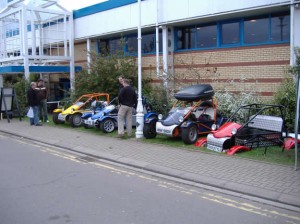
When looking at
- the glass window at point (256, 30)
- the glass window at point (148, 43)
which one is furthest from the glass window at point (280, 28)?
the glass window at point (148, 43)

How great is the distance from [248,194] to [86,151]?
16.3 ft

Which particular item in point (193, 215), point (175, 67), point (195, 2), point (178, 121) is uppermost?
point (195, 2)

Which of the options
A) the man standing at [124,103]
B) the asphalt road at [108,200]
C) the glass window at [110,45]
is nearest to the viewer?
the asphalt road at [108,200]

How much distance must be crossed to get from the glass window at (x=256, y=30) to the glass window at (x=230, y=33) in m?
0.34

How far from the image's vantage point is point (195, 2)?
13.8 m

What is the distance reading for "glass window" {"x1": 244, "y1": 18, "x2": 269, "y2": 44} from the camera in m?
12.8

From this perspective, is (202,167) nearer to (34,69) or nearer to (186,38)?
(186,38)

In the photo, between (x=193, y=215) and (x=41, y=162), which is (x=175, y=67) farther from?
(x=193, y=215)

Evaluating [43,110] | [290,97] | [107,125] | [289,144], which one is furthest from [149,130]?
[43,110]

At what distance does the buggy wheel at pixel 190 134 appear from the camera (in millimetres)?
9984

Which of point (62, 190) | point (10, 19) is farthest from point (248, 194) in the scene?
point (10, 19)

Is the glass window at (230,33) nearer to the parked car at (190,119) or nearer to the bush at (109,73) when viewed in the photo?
the parked car at (190,119)

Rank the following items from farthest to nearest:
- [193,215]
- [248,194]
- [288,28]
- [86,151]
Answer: [288,28]
[86,151]
[248,194]
[193,215]

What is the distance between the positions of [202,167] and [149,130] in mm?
3499
